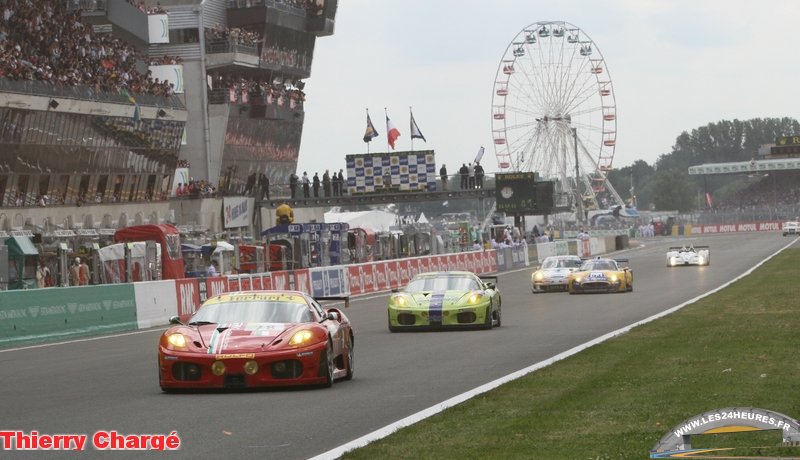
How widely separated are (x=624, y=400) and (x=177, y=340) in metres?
5.02

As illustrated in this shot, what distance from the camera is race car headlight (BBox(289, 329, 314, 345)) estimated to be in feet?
48.0

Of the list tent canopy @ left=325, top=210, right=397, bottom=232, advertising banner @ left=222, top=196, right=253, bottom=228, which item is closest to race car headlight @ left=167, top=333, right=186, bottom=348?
advertising banner @ left=222, top=196, right=253, bottom=228

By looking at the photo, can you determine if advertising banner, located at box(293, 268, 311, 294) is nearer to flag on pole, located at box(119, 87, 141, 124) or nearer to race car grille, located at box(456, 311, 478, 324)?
race car grille, located at box(456, 311, 478, 324)

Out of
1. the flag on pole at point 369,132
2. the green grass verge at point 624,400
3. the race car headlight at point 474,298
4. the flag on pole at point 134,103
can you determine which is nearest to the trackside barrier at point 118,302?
the race car headlight at point 474,298

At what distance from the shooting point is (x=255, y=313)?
611 inches

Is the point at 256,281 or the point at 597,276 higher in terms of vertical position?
the point at 256,281

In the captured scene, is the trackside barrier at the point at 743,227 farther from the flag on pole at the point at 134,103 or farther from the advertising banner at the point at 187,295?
the advertising banner at the point at 187,295

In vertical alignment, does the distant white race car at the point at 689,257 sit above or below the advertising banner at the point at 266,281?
below

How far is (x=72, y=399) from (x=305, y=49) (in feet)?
247

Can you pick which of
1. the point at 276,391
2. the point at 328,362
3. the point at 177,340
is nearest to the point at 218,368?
the point at 177,340

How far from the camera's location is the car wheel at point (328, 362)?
1478cm

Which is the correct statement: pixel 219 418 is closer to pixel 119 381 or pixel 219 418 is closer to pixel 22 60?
pixel 119 381

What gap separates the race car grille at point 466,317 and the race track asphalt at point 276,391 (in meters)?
0.46

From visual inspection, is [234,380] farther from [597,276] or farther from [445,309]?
[597,276]
